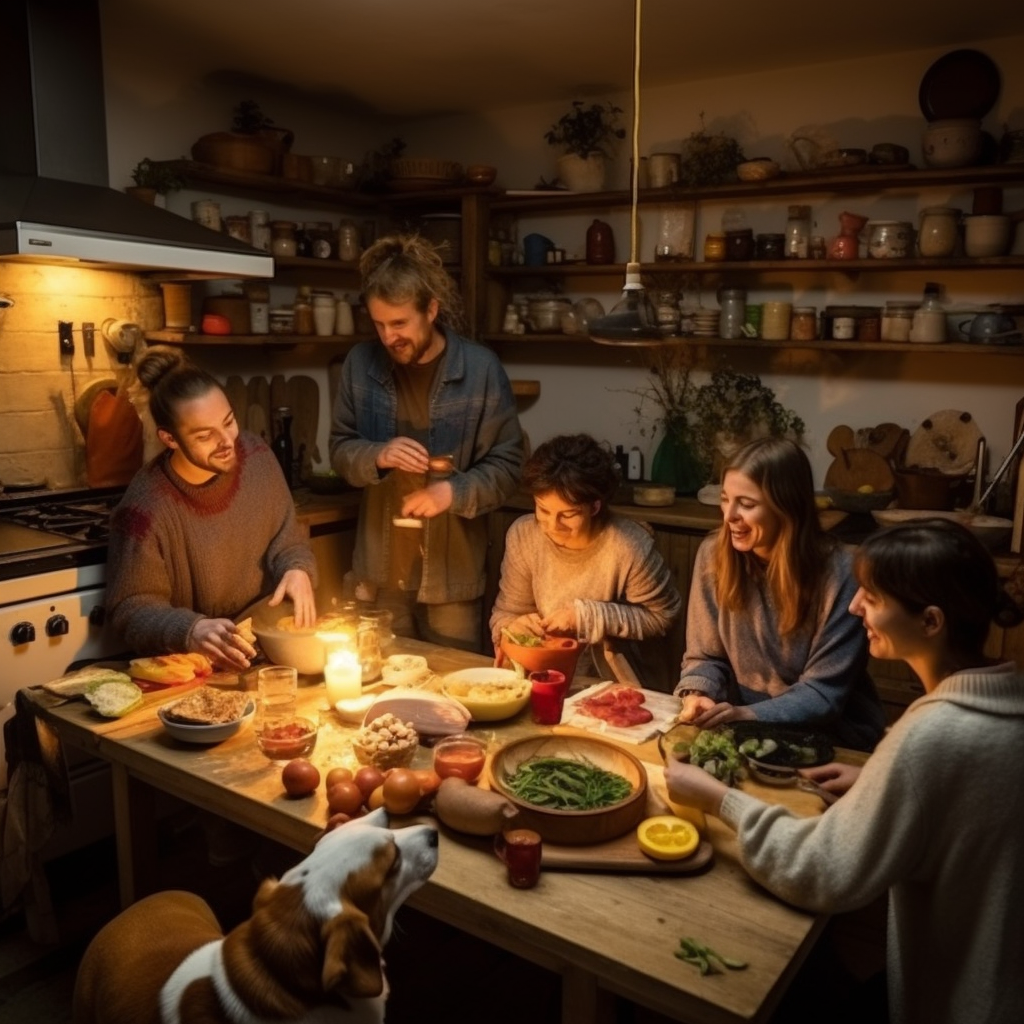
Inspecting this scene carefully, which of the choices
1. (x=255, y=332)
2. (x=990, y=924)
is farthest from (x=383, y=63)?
(x=990, y=924)

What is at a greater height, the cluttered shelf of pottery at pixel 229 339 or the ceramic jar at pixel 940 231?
the ceramic jar at pixel 940 231

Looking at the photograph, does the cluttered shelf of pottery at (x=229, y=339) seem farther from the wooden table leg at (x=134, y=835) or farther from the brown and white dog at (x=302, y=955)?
the brown and white dog at (x=302, y=955)

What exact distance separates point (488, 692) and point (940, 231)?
8.65 feet

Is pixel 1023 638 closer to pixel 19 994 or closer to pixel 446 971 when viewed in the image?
pixel 446 971

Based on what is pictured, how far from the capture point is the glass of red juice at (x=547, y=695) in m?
2.00

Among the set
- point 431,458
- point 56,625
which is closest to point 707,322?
point 431,458

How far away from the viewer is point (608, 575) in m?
2.62

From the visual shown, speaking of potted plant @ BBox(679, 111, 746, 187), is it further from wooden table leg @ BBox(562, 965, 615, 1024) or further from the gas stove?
wooden table leg @ BBox(562, 965, 615, 1024)

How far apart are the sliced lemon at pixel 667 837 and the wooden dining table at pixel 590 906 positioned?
3 cm

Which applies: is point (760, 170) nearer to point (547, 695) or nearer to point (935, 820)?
point (547, 695)

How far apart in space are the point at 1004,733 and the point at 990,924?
289 mm

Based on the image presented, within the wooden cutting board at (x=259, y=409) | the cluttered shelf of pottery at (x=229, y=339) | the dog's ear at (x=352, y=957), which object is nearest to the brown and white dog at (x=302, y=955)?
the dog's ear at (x=352, y=957)

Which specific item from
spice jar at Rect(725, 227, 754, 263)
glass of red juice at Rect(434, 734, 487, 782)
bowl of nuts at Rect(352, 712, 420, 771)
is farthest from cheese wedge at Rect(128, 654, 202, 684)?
spice jar at Rect(725, 227, 754, 263)

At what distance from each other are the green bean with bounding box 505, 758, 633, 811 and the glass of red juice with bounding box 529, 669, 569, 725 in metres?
0.25
